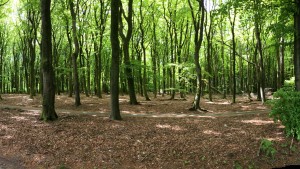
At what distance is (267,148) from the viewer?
8.79 meters

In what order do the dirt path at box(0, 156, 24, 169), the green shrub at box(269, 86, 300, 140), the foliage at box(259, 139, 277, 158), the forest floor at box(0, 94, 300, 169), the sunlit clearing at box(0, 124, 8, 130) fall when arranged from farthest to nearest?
the sunlit clearing at box(0, 124, 8, 130), the green shrub at box(269, 86, 300, 140), the foliage at box(259, 139, 277, 158), the forest floor at box(0, 94, 300, 169), the dirt path at box(0, 156, 24, 169)

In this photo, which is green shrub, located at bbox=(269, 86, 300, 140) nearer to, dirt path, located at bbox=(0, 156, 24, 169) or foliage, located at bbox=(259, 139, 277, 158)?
foliage, located at bbox=(259, 139, 277, 158)

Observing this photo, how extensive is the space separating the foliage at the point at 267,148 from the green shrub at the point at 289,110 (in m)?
1.04

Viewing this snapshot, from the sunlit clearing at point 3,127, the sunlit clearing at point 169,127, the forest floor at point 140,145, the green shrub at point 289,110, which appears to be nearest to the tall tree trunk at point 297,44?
the forest floor at point 140,145

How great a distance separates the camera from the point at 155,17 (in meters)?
32.0

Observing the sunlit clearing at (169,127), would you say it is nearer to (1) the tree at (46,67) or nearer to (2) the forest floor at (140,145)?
(2) the forest floor at (140,145)

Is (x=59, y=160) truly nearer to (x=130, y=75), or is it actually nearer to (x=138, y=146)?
(x=138, y=146)

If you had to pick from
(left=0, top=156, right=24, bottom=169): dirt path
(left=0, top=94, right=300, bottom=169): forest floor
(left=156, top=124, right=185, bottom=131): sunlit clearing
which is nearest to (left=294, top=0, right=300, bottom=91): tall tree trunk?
(left=0, top=94, right=300, bottom=169): forest floor

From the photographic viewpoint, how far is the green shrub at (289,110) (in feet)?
29.8

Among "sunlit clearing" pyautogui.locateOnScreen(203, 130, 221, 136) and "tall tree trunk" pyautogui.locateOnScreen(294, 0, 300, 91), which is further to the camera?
"tall tree trunk" pyautogui.locateOnScreen(294, 0, 300, 91)

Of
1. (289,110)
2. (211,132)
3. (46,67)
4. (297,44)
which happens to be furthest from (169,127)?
(297,44)

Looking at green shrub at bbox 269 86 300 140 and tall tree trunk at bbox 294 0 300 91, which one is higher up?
tall tree trunk at bbox 294 0 300 91

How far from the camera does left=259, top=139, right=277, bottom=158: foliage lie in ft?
28.4

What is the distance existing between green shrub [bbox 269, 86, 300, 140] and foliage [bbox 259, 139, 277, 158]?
1.04 m
